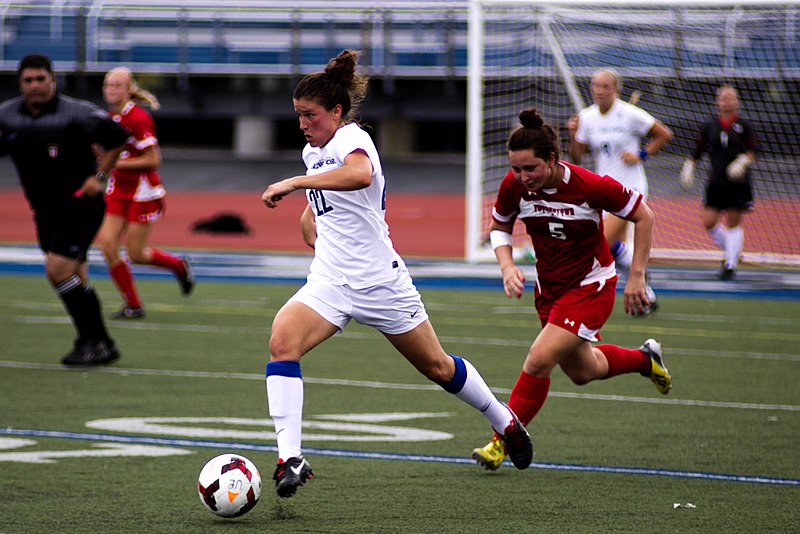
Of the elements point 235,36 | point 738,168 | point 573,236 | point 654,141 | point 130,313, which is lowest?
point 235,36

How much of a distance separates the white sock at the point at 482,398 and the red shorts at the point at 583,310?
577 millimetres

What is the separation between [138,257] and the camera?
41.2 feet

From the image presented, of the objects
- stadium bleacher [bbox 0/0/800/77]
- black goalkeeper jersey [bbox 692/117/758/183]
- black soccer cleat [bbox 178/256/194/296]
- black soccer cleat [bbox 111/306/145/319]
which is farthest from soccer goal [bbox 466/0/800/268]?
stadium bleacher [bbox 0/0/800/77]

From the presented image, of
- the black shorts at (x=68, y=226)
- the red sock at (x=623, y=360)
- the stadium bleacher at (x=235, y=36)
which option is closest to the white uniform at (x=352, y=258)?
the red sock at (x=623, y=360)

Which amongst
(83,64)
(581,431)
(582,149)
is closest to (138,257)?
(582,149)

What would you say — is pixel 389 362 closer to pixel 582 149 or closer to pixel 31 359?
pixel 31 359

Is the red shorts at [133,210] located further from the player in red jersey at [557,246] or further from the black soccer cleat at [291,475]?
the black soccer cleat at [291,475]

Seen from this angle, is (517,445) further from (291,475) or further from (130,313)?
(130,313)

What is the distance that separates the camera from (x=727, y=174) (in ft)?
54.2

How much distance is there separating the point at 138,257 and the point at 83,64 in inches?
977

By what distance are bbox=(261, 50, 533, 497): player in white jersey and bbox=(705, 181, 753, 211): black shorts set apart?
37.2 ft

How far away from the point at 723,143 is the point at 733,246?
4.85 feet

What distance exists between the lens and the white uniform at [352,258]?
5.69 meters

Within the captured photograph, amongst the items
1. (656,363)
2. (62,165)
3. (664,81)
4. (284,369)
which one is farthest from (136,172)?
(664,81)
